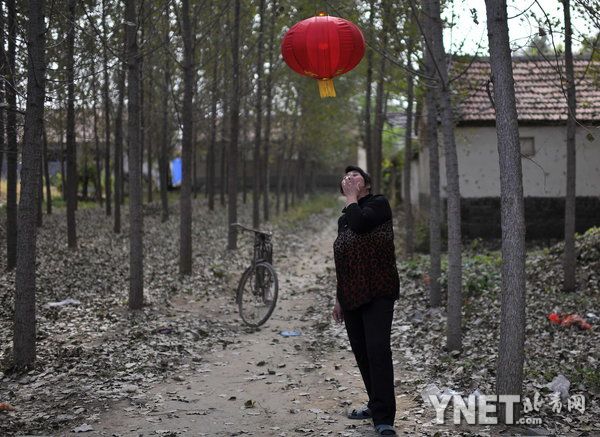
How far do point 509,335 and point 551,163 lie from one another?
1645 centimetres

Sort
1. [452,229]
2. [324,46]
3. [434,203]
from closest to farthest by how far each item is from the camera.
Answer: [324,46] → [452,229] → [434,203]

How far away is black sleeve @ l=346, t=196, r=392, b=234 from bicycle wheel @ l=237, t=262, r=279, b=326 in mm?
4999

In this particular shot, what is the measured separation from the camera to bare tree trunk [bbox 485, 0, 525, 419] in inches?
214

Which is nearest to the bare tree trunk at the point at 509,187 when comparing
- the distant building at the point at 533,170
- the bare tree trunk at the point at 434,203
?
the bare tree trunk at the point at 434,203

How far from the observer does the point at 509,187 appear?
5.44 metres

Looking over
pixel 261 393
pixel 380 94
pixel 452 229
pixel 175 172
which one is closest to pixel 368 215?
pixel 261 393

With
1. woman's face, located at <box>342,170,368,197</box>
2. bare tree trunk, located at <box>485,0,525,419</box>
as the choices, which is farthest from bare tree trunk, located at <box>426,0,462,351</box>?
woman's face, located at <box>342,170,368,197</box>

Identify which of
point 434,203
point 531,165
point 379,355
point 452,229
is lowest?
point 379,355

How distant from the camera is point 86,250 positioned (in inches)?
659

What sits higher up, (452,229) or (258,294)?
(452,229)

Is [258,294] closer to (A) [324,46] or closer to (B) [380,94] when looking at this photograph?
(A) [324,46]

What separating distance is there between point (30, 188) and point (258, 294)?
435 cm

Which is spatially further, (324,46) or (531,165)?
(531,165)

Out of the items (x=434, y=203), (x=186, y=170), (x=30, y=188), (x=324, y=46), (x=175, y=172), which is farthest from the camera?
(x=175, y=172)
